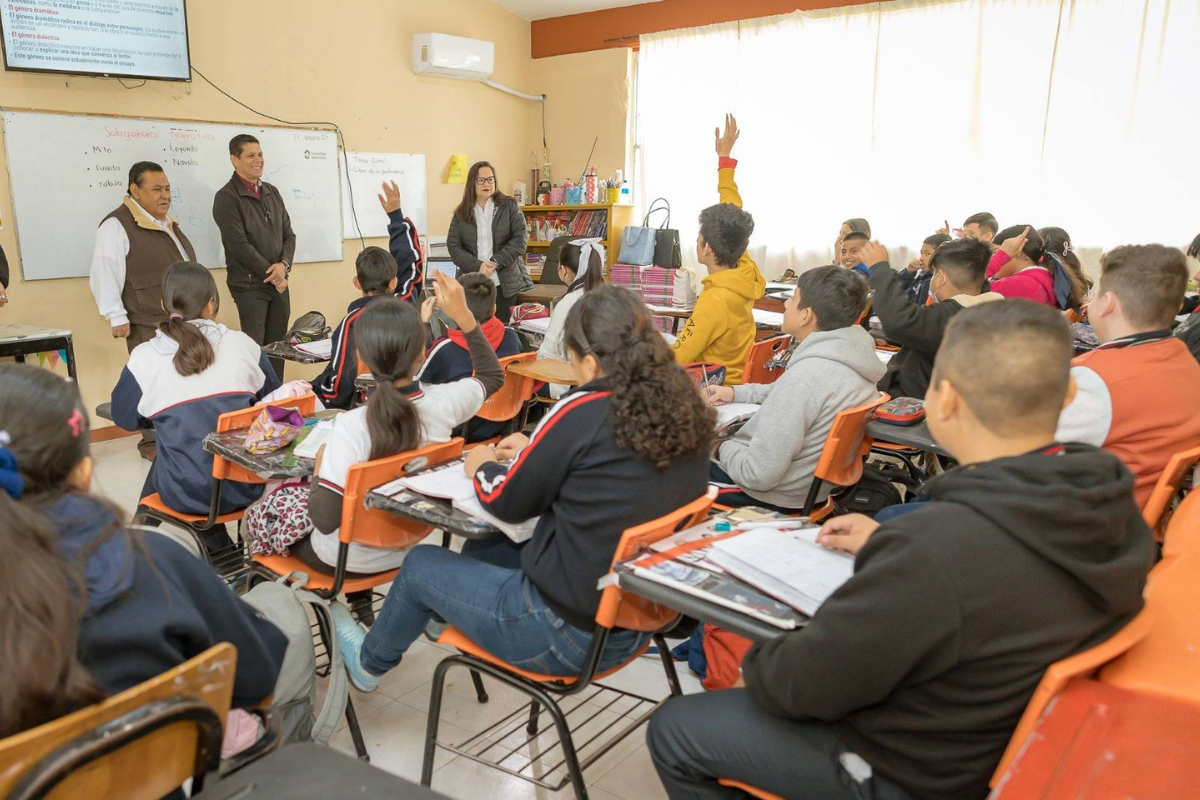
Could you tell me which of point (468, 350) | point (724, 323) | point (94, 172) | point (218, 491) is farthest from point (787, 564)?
point (94, 172)

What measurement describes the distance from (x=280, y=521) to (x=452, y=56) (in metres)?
5.51

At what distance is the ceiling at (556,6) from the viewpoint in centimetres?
725

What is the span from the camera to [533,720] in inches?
85.0

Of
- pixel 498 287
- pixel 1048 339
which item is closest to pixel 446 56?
pixel 498 287

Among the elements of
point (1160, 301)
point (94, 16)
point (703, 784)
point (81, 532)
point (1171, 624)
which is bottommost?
point (703, 784)

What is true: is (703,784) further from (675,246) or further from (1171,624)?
(675,246)

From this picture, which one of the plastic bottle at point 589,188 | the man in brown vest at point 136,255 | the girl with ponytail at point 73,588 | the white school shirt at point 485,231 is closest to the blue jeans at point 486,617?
the girl with ponytail at point 73,588

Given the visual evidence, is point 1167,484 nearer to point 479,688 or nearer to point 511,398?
point 479,688

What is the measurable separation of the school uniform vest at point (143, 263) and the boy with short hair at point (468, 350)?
6.15 feet

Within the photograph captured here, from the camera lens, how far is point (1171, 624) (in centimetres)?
132

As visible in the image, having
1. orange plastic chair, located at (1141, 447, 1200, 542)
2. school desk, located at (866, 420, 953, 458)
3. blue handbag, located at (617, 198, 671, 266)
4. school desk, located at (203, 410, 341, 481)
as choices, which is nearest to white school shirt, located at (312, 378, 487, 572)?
school desk, located at (203, 410, 341, 481)

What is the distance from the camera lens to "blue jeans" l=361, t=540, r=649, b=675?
5.39 ft

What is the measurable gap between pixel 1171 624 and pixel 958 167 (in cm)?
542

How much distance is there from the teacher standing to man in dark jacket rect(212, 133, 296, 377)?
1209 mm
